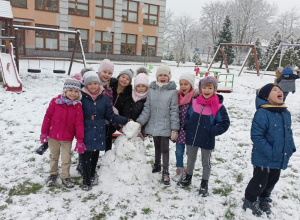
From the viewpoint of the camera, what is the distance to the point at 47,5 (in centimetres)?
2241

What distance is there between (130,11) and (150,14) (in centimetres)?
245

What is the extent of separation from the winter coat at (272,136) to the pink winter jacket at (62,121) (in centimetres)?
212

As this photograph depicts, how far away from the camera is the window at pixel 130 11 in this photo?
26.3 m

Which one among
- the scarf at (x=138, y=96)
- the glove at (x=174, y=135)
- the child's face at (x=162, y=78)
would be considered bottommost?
the glove at (x=174, y=135)

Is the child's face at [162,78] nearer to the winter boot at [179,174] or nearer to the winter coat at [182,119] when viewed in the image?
the winter coat at [182,119]

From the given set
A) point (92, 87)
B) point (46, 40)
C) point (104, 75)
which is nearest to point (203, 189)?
point (92, 87)

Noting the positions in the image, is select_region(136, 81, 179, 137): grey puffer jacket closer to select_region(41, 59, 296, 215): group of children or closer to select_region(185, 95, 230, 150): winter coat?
select_region(41, 59, 296, 215): group of children

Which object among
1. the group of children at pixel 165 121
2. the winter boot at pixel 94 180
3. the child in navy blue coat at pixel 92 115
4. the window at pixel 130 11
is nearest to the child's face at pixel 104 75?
the group of children at pixel 165 121

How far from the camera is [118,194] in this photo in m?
3.39

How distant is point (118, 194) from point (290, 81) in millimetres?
6726

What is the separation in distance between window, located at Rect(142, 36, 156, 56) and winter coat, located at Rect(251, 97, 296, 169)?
25.6 m

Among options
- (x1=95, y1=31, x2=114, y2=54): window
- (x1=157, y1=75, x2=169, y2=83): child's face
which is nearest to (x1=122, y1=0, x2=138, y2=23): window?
(x1=95, y1=31, x2=114, y2=54): window

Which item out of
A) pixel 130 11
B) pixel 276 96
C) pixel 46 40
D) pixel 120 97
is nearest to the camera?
pixel 276 96

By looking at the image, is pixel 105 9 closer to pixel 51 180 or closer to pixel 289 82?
pixel 289 82
